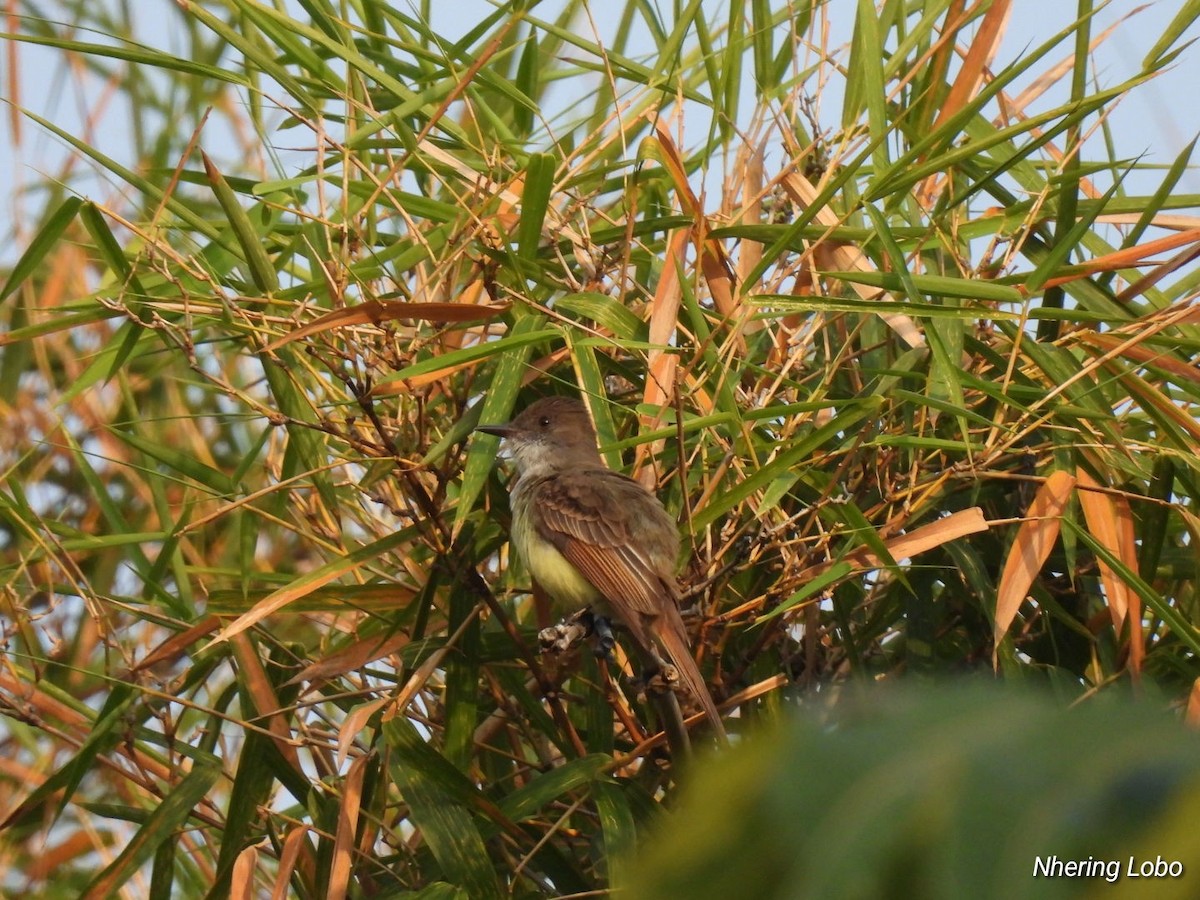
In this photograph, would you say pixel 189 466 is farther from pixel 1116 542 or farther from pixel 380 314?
pixel 1116 542

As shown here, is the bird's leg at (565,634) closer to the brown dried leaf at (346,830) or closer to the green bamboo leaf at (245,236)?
the brown dried leaf at (346,830)

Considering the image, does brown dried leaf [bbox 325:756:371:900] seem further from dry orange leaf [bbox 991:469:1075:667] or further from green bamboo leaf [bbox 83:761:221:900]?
dry orange leaf [bbox 991:469:1075:667]

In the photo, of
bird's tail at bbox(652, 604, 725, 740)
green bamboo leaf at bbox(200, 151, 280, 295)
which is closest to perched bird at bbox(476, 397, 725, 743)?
bird's tail at bbox(652, 604, 725, 740)

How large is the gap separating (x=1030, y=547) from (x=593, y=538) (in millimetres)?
1111

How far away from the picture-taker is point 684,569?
351 cm

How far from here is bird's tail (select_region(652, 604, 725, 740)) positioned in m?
3.01

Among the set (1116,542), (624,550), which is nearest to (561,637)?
(624,550)

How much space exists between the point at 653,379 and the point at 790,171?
1.98 feet

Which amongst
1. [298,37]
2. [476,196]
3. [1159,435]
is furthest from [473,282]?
[1159,435]

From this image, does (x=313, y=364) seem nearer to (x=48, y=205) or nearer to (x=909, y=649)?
(x=909, y=649)

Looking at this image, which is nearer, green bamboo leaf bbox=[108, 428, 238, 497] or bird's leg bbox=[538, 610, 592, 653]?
bird's leg bbox=[538, 610, 592, 653]

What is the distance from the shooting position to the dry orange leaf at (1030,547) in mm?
3092

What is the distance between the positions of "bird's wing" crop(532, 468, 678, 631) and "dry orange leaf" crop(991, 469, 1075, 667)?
2.30 ft

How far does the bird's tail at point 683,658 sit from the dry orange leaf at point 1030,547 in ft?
1.94
